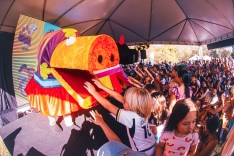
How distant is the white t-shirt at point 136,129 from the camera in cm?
102

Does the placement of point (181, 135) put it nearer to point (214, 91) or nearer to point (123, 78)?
point (123, 78)

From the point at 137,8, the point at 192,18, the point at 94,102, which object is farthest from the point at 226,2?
Answer: the point at 94,102

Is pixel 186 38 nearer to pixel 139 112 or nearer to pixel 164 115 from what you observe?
pixel 164 115

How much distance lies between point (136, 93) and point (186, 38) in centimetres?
217

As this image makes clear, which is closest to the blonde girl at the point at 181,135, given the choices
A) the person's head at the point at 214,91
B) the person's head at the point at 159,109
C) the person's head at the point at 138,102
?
the person's head at the point at 138,102

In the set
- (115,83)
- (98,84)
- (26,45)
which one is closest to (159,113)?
(115,83)

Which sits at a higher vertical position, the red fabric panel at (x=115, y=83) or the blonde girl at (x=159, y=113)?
the red fabric panel at (x=115, y=83)

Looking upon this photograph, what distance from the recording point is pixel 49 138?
6.81ft

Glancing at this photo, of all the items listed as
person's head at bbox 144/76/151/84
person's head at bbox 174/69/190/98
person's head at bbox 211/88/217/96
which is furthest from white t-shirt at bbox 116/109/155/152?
person's head at bbox 211/88/217/96

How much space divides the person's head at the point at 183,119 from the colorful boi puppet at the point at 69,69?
0.54 m

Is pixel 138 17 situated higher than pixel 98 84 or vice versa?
pixel 138 17

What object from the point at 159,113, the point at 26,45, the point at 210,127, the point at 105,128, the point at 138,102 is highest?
the point at 26,45

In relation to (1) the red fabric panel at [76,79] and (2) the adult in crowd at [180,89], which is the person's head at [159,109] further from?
(1) the red fabric panel at [76,79]

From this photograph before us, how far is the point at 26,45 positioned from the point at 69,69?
55 cm
